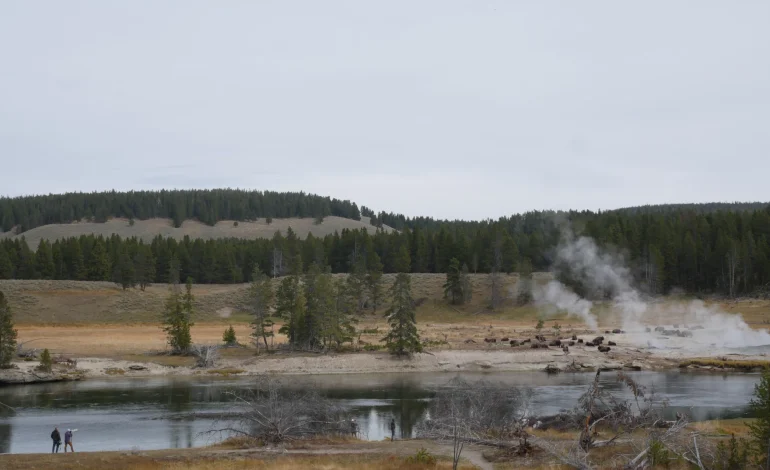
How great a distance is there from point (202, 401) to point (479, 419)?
26588mm

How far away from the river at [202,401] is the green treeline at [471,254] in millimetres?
54314

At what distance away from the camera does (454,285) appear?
128500 millimetres

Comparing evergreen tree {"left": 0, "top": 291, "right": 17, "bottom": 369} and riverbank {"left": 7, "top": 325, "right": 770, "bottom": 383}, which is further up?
evergreen tree {"left": 0, "top": 291, "right": 17, "bottom": 369}

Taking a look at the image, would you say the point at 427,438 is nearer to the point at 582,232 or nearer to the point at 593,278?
the point at 593,278

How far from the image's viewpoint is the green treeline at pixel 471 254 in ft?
396

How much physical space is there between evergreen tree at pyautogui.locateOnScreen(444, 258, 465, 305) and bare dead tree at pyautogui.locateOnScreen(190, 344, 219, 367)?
57.0 metres

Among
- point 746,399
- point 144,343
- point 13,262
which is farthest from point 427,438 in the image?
point 13,262

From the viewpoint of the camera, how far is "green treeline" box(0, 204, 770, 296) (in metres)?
121

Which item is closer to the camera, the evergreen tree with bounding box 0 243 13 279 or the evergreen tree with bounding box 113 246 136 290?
the evergreen tree with bounding box 113 246 136 290

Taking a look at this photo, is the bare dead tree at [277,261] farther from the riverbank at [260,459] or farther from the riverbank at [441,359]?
the riverbank at [260,459]

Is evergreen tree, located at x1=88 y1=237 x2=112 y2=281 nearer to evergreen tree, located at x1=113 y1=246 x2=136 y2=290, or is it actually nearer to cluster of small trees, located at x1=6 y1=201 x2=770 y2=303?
cluster of small trees, located at x1=6 y1=201 x2=770 y2=303

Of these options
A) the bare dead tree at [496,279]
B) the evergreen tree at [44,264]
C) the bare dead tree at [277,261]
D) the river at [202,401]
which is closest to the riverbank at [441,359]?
the river at [202,401]

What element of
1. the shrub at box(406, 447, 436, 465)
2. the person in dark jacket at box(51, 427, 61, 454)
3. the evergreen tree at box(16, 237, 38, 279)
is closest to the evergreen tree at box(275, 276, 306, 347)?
the person in dark jacket at box(51, 427, 61, 454)

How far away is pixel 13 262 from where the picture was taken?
505 ft
